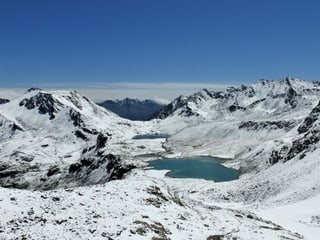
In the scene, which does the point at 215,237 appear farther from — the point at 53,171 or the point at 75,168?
the point at 53,171

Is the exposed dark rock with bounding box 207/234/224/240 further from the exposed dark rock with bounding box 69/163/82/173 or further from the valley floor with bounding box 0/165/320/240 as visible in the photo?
the exposed dark rock with bounding box 69/163/82/173

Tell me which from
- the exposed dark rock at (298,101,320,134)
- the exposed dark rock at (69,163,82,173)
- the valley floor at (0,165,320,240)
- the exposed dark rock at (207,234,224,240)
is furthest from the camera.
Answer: the exposed dark rock at (69,163,82,173)

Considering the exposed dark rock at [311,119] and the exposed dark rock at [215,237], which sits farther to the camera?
the exposed dark rock at [311,119]

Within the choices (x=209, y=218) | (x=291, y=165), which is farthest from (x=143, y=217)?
(x=291, y=165)

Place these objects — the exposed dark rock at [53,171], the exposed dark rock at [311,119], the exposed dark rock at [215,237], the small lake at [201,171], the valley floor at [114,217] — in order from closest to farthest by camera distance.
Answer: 1. the valley floor at [114,217]
2. the exposed dark rock at [215,237]
3. the small lake at [201,171]
4. the exposed dark rock at [311,119]
5. the exposed dark rock at [53,171]

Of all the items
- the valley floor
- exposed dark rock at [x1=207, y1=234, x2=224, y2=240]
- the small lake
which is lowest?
the small lake

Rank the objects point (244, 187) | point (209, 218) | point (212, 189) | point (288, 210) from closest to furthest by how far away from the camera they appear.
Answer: point (209, 218)
point (288, 210)
point (244, 187)
point (212, 189)

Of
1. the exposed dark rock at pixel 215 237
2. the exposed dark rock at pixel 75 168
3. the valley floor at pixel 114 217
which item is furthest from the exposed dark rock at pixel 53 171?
the exposed dark rock at pixel 215 237

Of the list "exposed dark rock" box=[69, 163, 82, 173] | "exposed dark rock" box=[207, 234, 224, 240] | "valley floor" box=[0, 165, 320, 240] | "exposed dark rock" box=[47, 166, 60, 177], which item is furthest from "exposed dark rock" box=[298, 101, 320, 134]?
"exposed dark rock" box=[207, 234, 224, 240]

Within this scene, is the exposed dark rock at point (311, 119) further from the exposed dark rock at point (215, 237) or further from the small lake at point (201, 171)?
the exposed dark rock at point (215, 237)

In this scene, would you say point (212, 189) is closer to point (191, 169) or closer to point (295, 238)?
point (295, 238)

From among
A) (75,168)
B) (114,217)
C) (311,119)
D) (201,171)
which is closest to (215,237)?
(114,217)
